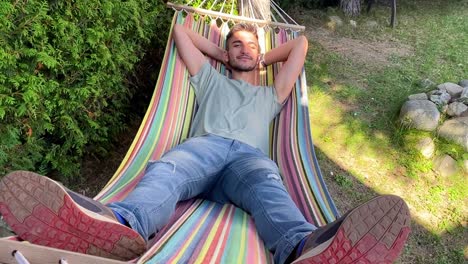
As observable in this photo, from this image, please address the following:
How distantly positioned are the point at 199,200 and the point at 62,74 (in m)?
0.96

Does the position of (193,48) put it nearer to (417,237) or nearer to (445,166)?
(417,237)

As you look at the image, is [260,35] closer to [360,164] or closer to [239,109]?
[239,109]

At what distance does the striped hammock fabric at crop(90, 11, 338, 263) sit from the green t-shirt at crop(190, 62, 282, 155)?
10 centimetres

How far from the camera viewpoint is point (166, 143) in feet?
7.75

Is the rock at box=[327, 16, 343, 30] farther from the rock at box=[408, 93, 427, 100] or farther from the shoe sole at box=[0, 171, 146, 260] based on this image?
the shoe sole at box=[0, 171, 146, 260]

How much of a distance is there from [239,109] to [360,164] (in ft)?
4.10

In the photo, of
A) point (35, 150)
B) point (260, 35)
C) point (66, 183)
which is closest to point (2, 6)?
point (35, 150)

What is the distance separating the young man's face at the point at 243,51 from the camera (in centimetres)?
268

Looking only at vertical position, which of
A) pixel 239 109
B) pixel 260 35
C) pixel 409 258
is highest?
pixel 260 35

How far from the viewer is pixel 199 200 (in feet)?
6.57

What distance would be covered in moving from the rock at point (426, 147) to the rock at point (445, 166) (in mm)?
74

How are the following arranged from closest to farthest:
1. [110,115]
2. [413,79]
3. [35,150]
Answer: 1. [35,150]
2. [110,115]
3. [413,79]

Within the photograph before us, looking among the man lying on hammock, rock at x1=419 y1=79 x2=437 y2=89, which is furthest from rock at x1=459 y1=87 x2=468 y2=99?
the man lying on hammock

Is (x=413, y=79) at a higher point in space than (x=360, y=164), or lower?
higher
